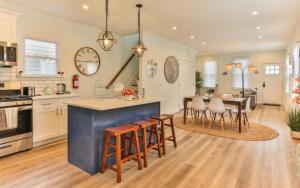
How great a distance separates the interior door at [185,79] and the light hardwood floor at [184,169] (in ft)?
14.6

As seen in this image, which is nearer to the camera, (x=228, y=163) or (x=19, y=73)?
(x=228, y=163)

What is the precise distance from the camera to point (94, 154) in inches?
108

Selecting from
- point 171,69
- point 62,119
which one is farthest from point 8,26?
point 171,69

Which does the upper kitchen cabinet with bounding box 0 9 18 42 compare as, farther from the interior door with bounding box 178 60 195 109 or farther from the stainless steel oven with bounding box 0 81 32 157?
the interior door with bounding box 178 60 195 109

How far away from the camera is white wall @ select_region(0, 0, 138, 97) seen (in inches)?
155

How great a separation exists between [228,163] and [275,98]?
846cm

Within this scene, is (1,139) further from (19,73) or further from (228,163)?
(228,163)

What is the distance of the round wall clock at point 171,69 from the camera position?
708 cm

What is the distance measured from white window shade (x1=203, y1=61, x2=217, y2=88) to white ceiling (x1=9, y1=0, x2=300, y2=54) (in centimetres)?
528

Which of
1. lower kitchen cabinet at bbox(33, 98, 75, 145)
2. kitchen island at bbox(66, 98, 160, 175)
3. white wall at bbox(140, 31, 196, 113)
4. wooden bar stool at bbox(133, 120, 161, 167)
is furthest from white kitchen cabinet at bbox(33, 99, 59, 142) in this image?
white wall at bbox(140, 31, 196, 113)

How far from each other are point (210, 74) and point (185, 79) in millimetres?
3628

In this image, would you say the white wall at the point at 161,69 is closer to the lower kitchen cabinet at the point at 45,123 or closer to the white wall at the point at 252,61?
the lower kitchen cabinet at the point at 45,123

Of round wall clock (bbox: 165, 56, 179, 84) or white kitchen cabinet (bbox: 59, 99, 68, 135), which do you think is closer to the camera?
white kitchen cabinet (bbox: 59, 99, 68, 135)

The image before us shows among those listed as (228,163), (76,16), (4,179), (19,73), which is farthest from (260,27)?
(4,179)
